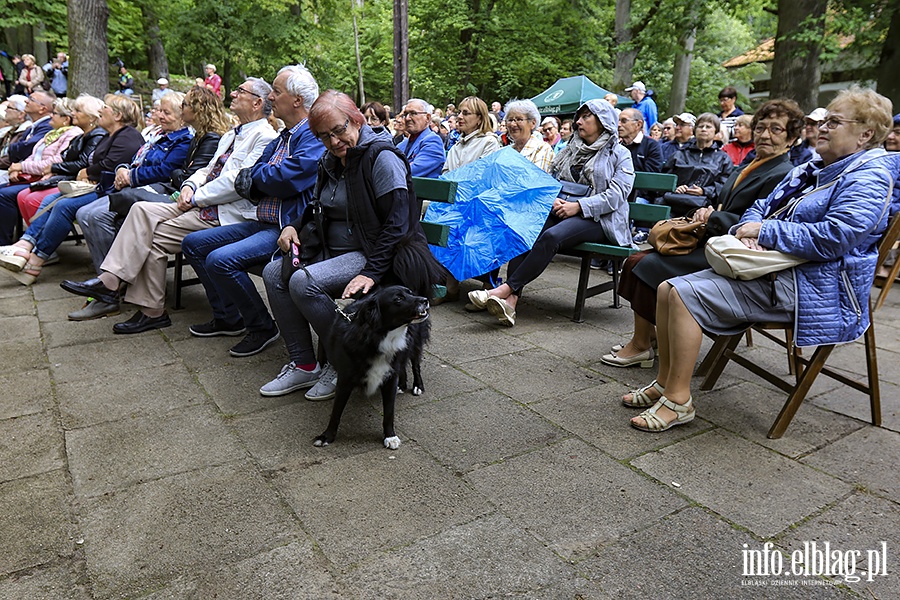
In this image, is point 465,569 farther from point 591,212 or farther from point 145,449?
point 591,212

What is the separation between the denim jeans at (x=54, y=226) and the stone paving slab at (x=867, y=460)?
589cm

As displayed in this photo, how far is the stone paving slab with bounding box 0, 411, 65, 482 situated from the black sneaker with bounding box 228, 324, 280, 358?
1131mm

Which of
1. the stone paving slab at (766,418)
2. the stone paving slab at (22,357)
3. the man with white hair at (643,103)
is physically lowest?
the stone paving slab at (766,418)

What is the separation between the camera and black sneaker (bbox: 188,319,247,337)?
442cm

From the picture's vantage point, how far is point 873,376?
316 cm

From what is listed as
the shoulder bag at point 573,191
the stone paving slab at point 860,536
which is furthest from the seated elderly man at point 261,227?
the stone paving slab at point 860,536

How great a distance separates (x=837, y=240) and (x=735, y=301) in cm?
49

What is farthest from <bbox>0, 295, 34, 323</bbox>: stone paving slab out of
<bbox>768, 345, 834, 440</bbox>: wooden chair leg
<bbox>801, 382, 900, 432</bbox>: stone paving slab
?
<bbox>801, 382, 900, 432</bbox>: stone paving slab

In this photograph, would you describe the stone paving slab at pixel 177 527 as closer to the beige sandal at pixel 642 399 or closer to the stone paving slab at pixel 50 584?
the stone paving slab at pixel 50 584

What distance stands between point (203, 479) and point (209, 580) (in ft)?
2.19

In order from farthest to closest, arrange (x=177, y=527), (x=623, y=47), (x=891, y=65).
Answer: (x=623, y=47) → (x=891, y=65) → (x=177, y=527)

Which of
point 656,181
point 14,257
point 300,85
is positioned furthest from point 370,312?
point 14,257

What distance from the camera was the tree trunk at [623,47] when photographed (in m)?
16.7

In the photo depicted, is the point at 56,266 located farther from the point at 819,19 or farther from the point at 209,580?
the point at 819,19
